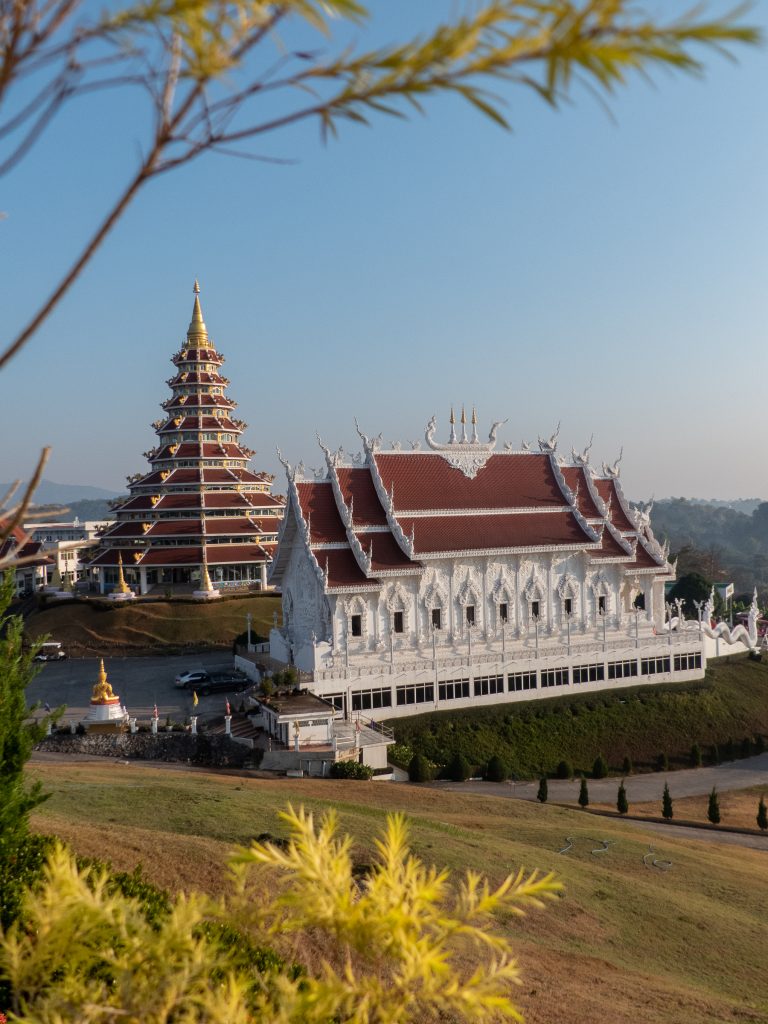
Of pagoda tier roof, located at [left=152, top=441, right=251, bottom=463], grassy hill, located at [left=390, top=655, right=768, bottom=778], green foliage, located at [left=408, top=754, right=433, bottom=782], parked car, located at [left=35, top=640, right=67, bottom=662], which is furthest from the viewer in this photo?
pagoda tier roof, located at [left=152, top=441, right=251, bottom=463]

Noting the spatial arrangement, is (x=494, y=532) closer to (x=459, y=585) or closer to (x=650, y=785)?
(x=459, y=585)

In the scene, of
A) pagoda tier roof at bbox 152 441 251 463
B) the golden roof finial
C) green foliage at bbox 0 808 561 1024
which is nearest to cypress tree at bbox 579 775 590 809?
green foliage at bbox 0 808 561 1024

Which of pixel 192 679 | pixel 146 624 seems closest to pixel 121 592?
pixel 146 624

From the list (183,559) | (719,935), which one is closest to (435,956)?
(719,935)

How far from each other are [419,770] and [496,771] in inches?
114

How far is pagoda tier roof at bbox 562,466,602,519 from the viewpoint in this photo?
38500 mm

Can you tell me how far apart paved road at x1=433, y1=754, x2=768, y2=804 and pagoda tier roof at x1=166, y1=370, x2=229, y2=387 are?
36.2m

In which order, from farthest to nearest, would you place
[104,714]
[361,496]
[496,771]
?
[361,496] → [104,714] → [496,771]

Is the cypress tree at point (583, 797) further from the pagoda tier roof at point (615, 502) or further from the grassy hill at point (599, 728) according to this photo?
the pagoda tier roof at point (615, 502)

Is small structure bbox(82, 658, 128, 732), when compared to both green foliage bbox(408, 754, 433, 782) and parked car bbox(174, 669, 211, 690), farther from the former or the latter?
green foliage bbox(408, 754, 433, 782)

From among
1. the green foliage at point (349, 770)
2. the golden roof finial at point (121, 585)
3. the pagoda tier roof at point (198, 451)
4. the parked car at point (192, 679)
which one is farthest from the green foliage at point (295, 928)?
the pagoda tier roof at point (198, 451)

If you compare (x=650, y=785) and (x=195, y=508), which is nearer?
(x=650, y=785)

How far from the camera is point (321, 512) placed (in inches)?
1300

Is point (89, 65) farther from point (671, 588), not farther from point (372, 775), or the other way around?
point (671, 588)
